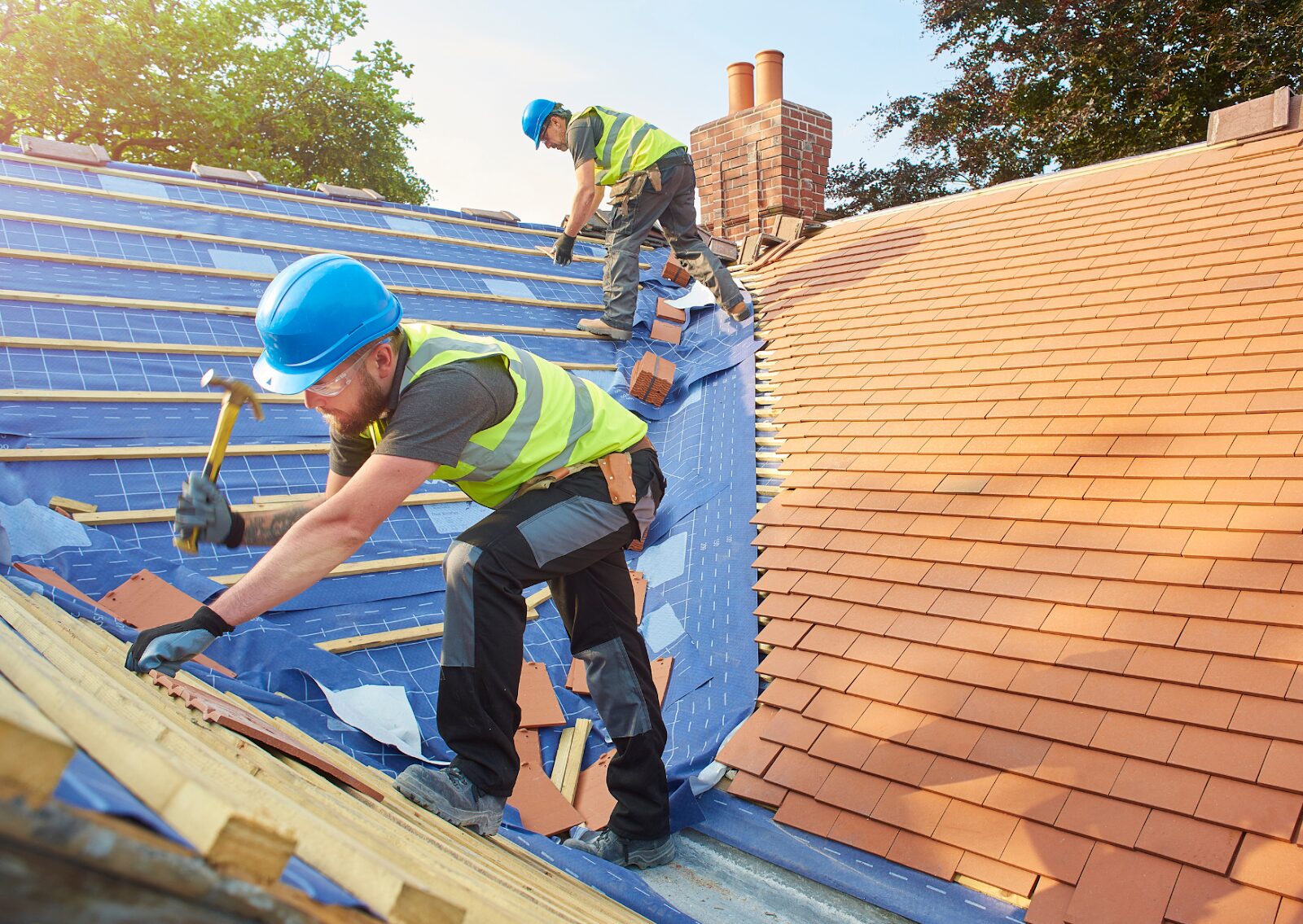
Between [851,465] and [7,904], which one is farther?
[851,465]

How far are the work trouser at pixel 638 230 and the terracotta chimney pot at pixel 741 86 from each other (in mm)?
3168

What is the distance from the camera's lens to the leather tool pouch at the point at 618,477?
2572mm

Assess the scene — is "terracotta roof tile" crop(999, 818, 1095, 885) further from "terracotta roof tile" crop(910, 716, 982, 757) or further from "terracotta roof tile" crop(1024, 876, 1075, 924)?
"terracotta roof tile" crop(910, 716, 982, 757)

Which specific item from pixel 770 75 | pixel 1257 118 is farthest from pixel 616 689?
pixel 770 75

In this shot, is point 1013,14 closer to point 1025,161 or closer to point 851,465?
point 1025,161

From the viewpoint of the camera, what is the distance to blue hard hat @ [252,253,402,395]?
2066mm

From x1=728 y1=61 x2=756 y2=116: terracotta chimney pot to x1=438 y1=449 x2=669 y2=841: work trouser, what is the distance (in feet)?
22.8

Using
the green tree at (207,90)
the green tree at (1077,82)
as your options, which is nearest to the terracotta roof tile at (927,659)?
the green tree at (1077,82)

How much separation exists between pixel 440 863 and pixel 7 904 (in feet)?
2.85

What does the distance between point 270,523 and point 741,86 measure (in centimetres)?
769

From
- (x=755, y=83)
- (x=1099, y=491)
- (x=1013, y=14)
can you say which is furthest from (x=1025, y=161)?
(x=1099, y=491)

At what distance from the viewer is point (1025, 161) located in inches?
633

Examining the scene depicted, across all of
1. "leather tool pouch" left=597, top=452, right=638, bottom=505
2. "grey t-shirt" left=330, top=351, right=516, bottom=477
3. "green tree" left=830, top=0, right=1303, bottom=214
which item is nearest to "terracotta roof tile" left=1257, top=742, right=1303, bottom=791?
"leather tool pouch" left=597, top=452, right=638, bottom=505

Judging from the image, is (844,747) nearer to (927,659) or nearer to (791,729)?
(791,729)
